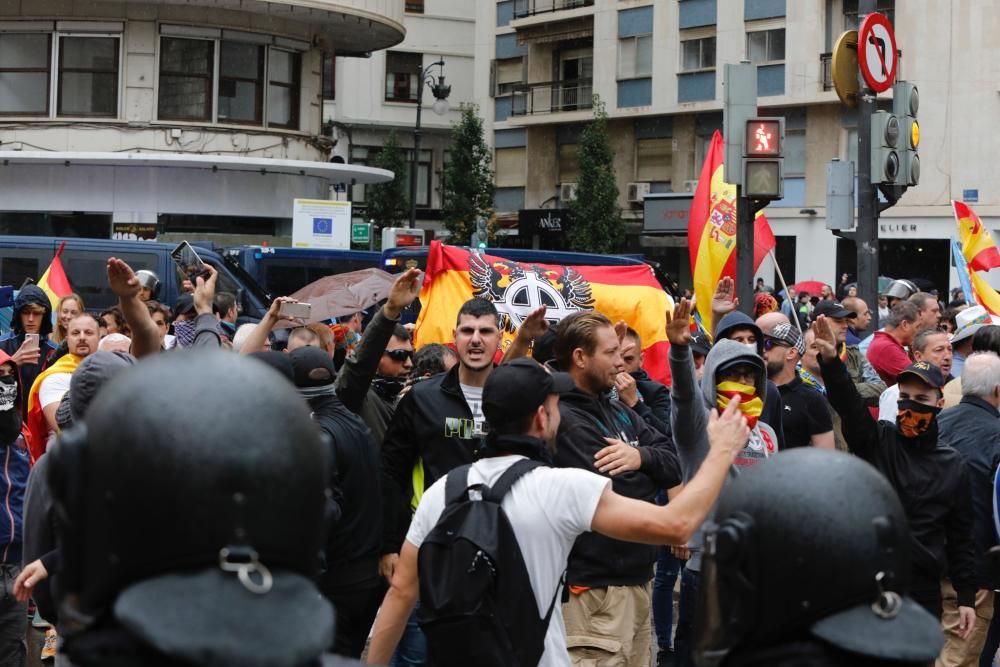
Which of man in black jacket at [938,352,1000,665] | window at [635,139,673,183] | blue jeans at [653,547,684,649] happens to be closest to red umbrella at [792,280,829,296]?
window at [635,139,673,183]

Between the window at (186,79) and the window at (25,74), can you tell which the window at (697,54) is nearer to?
the window at (186,79)

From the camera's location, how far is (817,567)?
6.60ft

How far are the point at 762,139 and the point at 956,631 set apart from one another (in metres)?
5.89

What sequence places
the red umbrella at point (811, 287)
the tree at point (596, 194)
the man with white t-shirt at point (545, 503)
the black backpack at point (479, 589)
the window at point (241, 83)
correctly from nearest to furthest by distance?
the man with white t-shirt at point (545, 503) → the black backpack at point (479, 589) → the window at point (241, 83) → the red umbrella at point (811, 287) → the tree at point (596, 194)

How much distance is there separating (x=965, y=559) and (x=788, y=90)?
3240cm

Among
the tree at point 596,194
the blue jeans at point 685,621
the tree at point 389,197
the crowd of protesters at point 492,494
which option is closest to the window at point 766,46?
the tree at point 596,194

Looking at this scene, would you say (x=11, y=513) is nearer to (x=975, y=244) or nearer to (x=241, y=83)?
(x=975, y=244)

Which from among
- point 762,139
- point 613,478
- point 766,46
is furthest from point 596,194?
point 613,478

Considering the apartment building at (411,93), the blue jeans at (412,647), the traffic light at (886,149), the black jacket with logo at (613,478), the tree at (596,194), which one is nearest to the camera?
the black jacket with logo at (613,478)

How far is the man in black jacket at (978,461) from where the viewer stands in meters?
6.78

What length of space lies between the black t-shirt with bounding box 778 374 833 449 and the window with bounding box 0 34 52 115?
23.7 m

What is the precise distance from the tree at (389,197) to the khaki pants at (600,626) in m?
39.3

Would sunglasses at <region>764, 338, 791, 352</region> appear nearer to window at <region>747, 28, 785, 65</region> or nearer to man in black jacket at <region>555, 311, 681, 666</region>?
man in black jacket at <region>555, 311, 681, 666</region>

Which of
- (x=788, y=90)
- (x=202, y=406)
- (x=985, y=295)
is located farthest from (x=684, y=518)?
(x=788, y=90)
